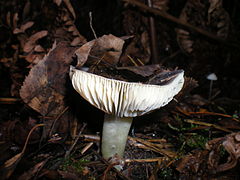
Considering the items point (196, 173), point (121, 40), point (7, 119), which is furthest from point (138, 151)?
point (7, 119)

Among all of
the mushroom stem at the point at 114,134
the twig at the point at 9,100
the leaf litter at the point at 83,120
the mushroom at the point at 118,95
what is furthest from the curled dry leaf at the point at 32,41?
the mushroom stem at the point at 114,134

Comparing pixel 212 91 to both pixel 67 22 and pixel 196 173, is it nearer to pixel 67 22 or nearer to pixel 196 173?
pixel 196 173

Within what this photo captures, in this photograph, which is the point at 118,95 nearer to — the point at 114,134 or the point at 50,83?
the point at 114,134

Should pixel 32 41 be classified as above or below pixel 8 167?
above

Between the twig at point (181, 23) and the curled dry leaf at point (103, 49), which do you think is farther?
the twig at point (181, 23)

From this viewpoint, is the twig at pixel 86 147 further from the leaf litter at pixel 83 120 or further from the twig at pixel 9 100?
the twig at pixel 9 100

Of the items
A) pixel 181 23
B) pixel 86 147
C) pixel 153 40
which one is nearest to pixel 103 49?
pixel 86 147
